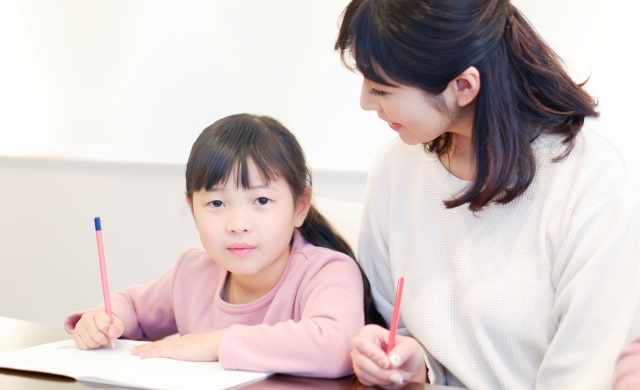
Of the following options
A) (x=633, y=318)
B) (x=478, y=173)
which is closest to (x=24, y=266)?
(x=478, y=173)

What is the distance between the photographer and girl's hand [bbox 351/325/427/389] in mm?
1133

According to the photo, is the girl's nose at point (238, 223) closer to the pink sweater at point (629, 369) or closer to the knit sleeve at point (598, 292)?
the knit sleeve at point (598, 292)

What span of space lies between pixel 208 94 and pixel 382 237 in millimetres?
1397

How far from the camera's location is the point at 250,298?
152 centimetres

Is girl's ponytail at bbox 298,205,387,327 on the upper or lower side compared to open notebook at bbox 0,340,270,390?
upper

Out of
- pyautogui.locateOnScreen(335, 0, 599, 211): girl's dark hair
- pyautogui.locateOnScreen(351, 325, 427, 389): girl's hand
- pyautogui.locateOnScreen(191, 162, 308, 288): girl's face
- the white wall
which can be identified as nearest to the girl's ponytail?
pyautogui.locateOnScreen(191, 162, 308, 288): girl's face

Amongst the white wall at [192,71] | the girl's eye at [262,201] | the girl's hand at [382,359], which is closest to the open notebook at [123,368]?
the girl's hand at [382,359]

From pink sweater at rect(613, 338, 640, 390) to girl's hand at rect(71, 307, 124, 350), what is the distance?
0.74m

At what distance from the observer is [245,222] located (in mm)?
1415

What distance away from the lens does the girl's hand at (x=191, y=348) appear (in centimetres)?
127

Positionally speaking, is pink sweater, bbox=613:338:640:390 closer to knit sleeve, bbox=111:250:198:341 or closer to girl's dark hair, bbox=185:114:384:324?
girl's dark hair, bbox=185:114:384:324

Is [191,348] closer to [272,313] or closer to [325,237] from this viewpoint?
[272,313]

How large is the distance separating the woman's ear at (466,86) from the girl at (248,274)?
0.30 meters

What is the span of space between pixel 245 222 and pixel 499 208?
0.39 metres
